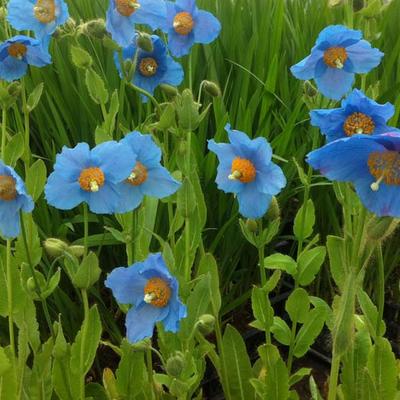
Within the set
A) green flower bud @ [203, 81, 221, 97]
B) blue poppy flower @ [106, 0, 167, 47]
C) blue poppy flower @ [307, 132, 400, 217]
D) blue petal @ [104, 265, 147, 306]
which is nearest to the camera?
blue poppy flower @ [307, 132, 400, 217]

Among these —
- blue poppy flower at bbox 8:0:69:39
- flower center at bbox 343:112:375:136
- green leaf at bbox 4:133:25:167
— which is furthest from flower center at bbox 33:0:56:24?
flower center at bbox 343:112:375:136

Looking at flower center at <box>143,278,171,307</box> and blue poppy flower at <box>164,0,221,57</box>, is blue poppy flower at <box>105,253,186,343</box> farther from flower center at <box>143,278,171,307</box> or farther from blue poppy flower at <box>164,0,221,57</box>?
blue poppy flower at <box>164,0,221,57</box>

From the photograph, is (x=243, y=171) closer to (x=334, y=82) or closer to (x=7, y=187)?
(x=334, y=82)

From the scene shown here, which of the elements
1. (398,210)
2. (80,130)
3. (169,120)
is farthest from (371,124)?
(80,130)

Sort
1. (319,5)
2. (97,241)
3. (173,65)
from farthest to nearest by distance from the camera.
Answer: (319,5), (97,241), (173,65)

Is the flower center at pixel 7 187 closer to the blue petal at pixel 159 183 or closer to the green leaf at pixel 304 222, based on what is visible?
the blue petal at pixel 159 183

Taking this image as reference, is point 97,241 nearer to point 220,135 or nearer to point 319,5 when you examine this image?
point 220,135
